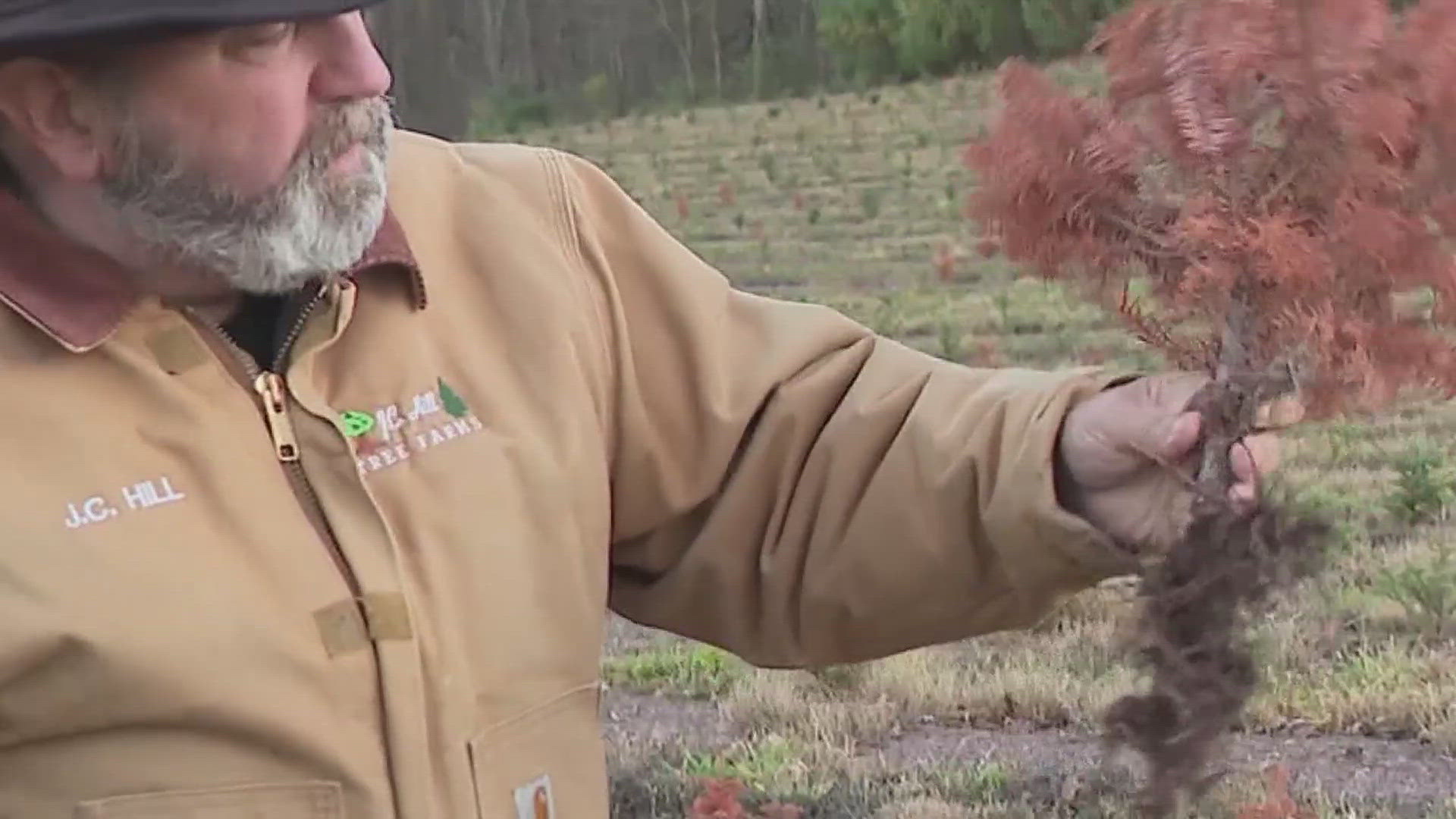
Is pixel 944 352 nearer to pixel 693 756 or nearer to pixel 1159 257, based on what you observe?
pixel 693 756

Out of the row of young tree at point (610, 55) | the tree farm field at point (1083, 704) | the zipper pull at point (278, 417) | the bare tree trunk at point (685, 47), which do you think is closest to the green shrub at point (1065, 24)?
the tree farm field at point (1083, 704)

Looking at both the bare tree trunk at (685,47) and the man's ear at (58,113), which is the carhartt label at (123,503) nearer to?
the man's ear at (58,113)

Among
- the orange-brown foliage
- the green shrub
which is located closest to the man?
the orange-brown foliage

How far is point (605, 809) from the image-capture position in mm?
1953

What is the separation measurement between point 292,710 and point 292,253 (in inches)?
16.4

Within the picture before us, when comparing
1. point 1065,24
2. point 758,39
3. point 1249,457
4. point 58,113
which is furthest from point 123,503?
point 758,39

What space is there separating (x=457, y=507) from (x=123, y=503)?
0.32 m

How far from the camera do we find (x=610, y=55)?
714 inches

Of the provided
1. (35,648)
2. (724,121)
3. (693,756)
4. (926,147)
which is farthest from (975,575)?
(724,121)

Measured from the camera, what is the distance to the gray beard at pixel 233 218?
1706 millimetres

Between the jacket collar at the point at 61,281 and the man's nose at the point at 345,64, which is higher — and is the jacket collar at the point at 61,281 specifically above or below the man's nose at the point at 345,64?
below

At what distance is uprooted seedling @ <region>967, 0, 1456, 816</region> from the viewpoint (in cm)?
148

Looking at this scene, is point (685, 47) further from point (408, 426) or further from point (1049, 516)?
point (1049, 516)

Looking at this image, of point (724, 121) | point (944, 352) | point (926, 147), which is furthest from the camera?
point (724, 121)
